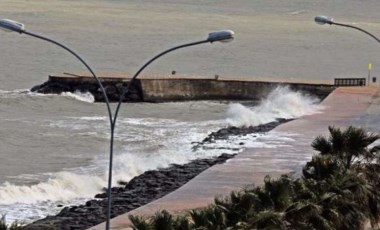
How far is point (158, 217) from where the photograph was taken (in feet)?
55.1

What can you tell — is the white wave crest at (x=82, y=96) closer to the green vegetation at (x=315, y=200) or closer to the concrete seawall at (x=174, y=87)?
the concrete seawall at (x=174, y=87)

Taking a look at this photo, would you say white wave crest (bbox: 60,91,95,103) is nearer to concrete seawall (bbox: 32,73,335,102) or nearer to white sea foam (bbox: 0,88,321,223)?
concrete seawall (bbox: 32,73,335,102)

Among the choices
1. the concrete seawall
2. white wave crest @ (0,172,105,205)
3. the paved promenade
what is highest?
the concrete seawall

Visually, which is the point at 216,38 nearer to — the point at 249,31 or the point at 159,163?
the point at 159,163

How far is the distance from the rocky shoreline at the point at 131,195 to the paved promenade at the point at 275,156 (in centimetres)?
59

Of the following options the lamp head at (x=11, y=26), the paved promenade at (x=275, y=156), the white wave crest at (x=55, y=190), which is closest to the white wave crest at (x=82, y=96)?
the paved promenade at (x=275, y=156)

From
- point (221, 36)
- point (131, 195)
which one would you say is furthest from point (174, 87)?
point (221, 36)

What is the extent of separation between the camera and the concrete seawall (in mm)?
56375

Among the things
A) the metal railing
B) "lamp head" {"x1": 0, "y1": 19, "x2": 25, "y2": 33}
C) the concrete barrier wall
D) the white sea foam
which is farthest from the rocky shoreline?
the metal railing

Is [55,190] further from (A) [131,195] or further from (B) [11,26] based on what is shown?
(B) [11,26]

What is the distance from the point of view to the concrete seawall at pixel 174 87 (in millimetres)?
56375

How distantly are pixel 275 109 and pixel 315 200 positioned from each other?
109 ft

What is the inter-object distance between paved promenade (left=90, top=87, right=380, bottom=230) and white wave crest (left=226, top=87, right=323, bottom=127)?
1187 millimetres

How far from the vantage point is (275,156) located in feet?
123
